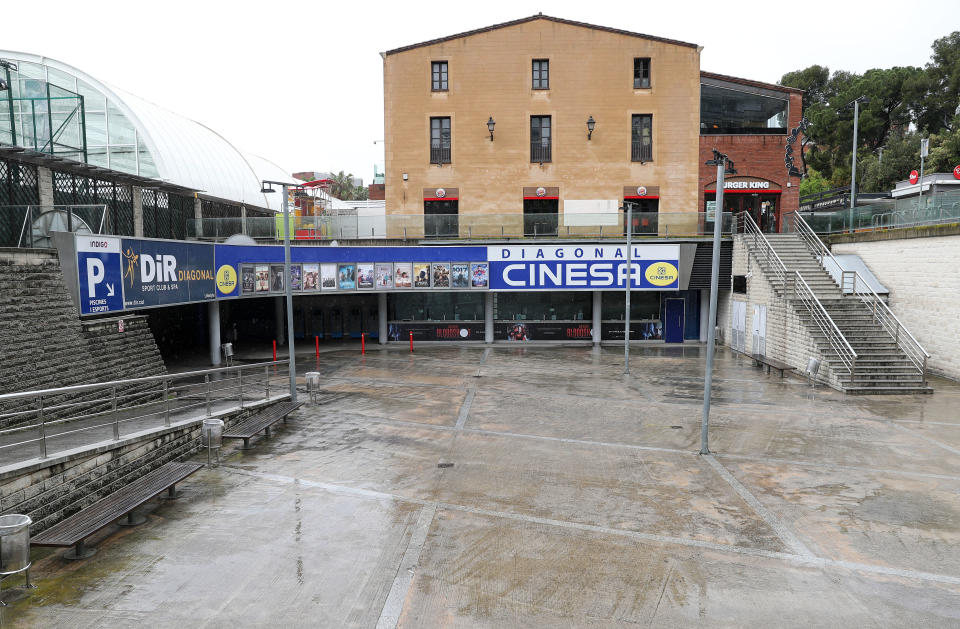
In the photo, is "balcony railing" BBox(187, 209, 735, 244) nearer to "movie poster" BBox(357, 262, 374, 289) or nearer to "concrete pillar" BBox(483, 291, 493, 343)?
"movie poster" BBox(357, 262, 374, 289)

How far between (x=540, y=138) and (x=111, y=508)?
28432 millimetres

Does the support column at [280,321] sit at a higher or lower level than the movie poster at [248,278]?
lower

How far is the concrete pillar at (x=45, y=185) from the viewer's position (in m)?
19.4

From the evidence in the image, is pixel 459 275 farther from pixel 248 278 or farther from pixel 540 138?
pixel 248 278

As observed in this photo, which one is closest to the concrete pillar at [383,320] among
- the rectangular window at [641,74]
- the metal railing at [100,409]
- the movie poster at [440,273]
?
the movie poster at [440,273]

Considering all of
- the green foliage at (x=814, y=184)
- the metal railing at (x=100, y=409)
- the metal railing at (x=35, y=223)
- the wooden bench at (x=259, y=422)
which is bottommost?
the wooden bench at (x=259, y=422)

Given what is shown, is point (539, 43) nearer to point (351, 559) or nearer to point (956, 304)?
point (956, 304)

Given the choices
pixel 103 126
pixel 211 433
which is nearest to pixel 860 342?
pixel 211 433

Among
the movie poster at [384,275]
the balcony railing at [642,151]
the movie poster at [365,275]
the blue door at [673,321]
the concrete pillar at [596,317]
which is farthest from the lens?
the balcony railing at [642,151]

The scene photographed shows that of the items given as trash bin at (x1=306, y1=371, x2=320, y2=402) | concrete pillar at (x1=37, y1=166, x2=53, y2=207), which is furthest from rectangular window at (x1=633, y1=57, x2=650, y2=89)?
concrete pillar at (x1=37, y1=166, x2=53, y2=207)

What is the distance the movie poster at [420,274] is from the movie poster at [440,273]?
1.27 ft

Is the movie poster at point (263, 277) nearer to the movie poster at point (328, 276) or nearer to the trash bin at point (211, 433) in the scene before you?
the movie poster at point (328, 276)

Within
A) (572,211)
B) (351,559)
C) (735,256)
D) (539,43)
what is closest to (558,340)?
(572,211)

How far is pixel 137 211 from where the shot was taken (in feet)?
83.5
